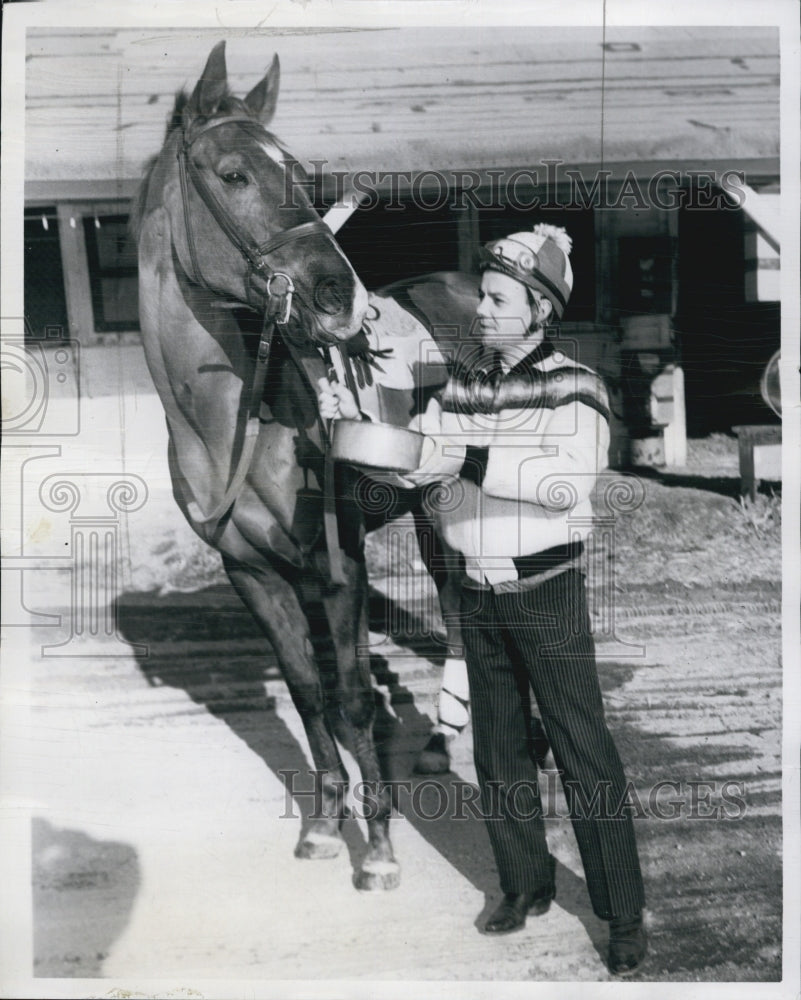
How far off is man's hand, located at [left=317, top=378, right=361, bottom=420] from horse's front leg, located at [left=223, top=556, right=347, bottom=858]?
390 mm

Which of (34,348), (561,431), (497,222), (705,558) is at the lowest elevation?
(705,558)

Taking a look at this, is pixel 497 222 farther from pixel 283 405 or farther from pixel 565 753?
pixel 565 753

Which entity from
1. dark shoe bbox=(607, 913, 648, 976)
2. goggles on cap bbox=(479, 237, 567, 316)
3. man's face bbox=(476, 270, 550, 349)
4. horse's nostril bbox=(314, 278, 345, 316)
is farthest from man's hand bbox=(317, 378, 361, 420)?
dark shoe bbox=(607, 913, 648, 976)

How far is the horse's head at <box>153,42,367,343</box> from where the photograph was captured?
7.13 ft

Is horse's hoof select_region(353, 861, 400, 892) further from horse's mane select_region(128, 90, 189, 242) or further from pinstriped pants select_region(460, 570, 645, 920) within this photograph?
horse's mane select_region(128, 90, 189, 242)

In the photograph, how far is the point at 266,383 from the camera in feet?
7.29

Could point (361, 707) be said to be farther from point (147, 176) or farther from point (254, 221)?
point (147, 176)

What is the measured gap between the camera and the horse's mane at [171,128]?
2.21 metres

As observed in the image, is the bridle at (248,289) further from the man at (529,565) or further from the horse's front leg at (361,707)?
the man at (529,565)

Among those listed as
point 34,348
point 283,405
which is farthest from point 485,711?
point 34,348

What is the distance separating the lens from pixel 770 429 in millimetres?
2250

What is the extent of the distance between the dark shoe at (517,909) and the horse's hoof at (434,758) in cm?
32

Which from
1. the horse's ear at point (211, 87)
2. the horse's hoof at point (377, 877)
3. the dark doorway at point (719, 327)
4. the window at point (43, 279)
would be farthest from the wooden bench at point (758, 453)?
the window at point (43, 279)

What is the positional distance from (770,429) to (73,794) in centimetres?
186
